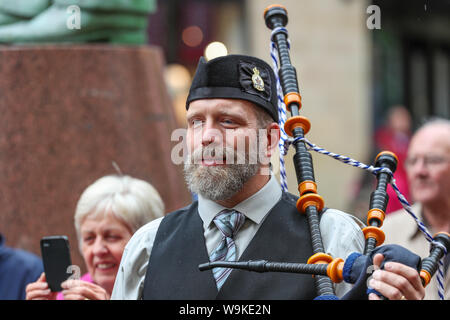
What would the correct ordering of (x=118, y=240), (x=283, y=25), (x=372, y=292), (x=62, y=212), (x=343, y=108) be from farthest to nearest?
(x=343, y=108), (x=62, y=212), (x=118, y=240), (x=283, y=25), (x=372, y=292)

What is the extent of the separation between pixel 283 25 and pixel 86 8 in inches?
108

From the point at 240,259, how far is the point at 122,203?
1216 millimetres

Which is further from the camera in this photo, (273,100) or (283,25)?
(283,25)

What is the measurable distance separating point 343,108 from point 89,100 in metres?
7.98

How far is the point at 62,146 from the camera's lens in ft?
17.7

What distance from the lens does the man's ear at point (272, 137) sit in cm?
296

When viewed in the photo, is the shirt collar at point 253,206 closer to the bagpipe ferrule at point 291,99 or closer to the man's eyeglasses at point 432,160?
the bagpipe ferrule at point 291,99

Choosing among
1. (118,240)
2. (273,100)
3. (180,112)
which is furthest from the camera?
(180,112)


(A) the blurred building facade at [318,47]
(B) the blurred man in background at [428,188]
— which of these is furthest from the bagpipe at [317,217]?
(A) the blurred building facade at [318,47]

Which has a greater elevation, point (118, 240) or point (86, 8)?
point (86, 8)

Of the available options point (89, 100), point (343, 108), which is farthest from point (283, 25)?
point (343, 108)

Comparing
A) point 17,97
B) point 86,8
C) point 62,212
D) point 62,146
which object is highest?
point 86,8

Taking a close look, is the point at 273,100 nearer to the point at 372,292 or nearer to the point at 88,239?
the point at 372,292

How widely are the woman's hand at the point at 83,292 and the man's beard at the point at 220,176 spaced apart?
0.80 metres
